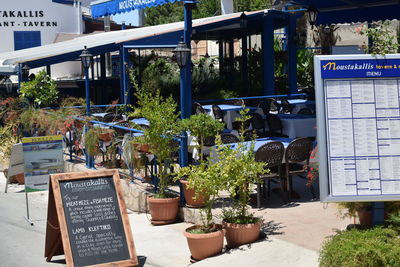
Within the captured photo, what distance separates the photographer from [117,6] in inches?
475

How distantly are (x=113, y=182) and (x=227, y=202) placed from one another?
7.55ft

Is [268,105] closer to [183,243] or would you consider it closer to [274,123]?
[274,123]

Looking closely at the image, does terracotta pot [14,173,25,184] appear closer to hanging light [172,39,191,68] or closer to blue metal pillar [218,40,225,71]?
hanging light [172,39,191,68]

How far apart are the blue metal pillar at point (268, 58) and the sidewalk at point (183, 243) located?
336 inches

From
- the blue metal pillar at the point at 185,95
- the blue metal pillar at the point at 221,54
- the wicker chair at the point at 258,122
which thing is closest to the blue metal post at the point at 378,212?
the blue metal pillar at the point at 185,95

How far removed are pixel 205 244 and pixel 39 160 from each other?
4.15m

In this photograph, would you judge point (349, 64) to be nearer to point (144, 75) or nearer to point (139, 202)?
point (139, 202)

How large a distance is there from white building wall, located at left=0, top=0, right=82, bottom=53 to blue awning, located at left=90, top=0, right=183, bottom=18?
23.8 m

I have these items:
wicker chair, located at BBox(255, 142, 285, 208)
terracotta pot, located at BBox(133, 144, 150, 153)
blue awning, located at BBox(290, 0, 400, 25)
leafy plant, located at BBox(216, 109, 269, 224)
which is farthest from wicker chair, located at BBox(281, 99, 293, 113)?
leafy plant, located at BBox(216, 109, 269, 224)

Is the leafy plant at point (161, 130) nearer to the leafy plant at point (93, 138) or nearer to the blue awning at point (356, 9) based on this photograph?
the leafy plant at point (93, 138)

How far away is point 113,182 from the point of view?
7758 millimetres

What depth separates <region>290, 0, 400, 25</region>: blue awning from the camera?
13.8m

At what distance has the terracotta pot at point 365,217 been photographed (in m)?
6.38

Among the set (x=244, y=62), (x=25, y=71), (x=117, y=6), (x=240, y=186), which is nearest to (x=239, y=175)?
(x=240, y=186)
